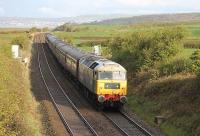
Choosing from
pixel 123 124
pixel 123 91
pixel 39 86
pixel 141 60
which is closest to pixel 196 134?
pixel 123 124

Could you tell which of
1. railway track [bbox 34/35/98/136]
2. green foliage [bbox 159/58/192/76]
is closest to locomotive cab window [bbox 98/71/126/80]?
railway track [bbox 34/35/98/136]

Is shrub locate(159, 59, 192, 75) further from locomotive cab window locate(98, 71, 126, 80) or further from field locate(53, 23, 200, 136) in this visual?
locomotive cab window locate(98, 71, 126, 80)

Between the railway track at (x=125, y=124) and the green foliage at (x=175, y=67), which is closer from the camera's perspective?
the railway track at (x=125, y=124)

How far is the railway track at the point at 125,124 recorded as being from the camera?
84.5 ft

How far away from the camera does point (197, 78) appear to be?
28.9 meters

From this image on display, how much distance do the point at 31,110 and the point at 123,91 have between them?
21.2 feet

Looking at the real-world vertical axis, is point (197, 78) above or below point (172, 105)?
above

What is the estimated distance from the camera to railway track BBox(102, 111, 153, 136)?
1014 inches

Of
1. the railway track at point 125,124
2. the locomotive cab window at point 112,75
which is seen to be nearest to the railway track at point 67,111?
the railway track at point 125,124

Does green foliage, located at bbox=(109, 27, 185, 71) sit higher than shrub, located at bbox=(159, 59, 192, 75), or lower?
higher

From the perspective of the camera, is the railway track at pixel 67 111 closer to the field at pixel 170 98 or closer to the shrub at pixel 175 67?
the field at pixel 170 98

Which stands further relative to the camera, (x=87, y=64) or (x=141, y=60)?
(x=141, y=60)

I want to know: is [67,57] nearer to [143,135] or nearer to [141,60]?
[141,60]

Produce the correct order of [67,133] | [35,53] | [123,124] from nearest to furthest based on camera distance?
1. [67,133]
2. [123,124]
3. [35,53]
